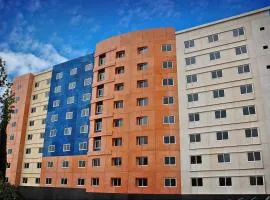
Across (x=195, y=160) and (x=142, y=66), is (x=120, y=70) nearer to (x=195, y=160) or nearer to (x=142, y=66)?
(x=142, y=66)

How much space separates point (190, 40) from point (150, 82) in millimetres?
10169

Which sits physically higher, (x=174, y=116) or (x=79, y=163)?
(x=174, y=116)

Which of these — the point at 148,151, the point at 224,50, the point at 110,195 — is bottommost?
the point at 110,195

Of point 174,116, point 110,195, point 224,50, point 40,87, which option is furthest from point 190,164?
point 40,87

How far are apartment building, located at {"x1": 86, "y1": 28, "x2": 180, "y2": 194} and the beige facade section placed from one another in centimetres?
1698

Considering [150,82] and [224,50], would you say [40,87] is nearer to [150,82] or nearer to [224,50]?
[150,82]

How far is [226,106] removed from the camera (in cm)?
4297

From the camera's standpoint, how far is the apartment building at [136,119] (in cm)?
4541

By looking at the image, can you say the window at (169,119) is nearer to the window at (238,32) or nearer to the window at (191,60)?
the window at (191,60)

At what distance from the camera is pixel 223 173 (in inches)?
1598

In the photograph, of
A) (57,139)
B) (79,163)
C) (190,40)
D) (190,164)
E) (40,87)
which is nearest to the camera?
(190,164)

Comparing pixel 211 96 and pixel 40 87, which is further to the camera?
pixel 40 87

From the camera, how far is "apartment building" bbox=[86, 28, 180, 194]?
45406 millimetres

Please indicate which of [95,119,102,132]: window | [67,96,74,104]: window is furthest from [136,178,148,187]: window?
[67,96,74,104]: window
